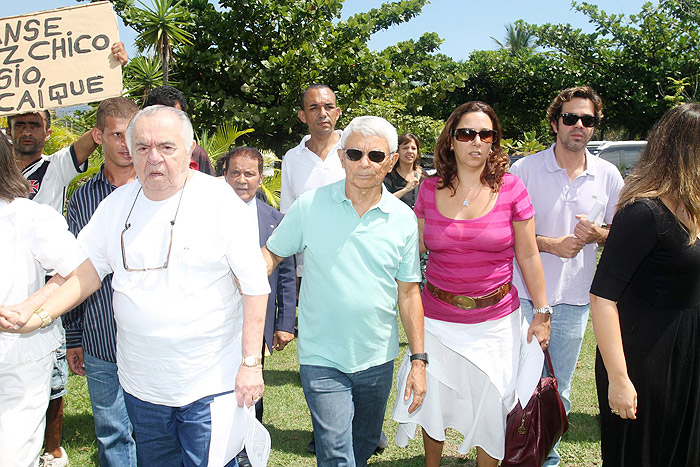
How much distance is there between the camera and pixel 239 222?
2.48m

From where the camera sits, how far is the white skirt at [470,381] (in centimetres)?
312

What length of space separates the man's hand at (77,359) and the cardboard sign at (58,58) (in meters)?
1.44

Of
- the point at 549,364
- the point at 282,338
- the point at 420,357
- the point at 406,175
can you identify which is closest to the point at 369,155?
the point at 420,357

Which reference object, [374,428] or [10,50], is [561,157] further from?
[10,50]

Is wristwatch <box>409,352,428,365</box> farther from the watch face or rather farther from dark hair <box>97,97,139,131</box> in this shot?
dark hair <box>97,97,139,131</box>

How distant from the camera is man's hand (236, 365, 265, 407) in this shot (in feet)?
8.09

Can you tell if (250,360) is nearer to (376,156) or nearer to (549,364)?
(376,156)

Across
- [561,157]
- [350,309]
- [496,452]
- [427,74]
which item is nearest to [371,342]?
[350,309]

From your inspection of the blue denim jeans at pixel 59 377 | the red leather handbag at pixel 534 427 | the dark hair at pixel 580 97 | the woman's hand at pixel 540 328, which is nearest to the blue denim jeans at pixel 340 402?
the red leather handbag at pixel 534 427

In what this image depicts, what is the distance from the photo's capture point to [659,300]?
7.97ft

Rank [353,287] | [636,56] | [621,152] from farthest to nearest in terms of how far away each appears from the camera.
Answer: [636,56] < [621,152] < [353,287]

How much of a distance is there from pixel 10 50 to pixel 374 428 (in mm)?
3073

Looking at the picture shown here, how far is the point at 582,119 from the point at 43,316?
3.12m

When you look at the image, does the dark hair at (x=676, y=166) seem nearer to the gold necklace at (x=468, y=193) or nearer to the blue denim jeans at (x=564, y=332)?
the gold necklace at (x=468, y=193)
